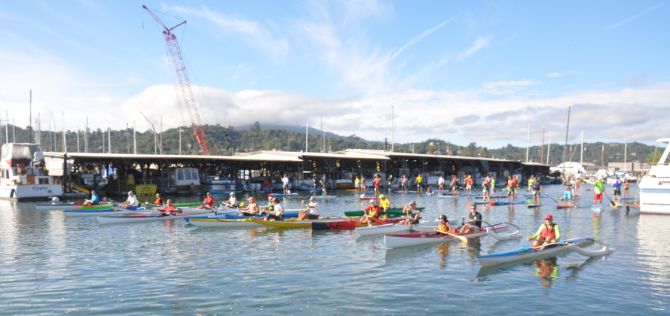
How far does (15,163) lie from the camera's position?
157ft

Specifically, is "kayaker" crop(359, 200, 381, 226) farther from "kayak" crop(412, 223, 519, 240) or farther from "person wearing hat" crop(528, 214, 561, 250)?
"person wearing hat" crop(528, 214, 561, 250)

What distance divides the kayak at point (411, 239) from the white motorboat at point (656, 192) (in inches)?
735

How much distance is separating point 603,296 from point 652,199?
74.7 feet

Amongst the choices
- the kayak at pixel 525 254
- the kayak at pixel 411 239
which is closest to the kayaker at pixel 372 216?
the kayak at pixel 411 239

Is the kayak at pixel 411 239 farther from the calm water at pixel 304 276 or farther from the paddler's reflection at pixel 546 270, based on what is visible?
the paddler's reflection at pixel 546 270

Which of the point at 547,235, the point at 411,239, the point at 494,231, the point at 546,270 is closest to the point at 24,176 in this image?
the point at 411,239

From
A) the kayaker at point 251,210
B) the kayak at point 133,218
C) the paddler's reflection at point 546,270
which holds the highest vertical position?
the kayaker at point 251,210

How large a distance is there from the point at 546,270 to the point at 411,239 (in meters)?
5.62

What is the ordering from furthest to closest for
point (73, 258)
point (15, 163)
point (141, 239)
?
point (15, 163), point (141, 239), point (73, 258)

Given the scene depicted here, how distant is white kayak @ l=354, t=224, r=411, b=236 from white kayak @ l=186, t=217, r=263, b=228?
6474mm

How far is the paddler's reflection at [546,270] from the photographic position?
15.3m

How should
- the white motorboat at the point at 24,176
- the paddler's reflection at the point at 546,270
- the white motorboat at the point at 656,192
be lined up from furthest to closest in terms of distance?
the white motorboat at the point at 24,176 → the white motorboat at the point at 656,192 → the paddler's reflection at the point at 546,270

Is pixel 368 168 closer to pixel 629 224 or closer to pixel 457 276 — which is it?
pixel 629 224

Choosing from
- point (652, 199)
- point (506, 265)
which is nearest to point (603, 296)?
point (506, 265)
